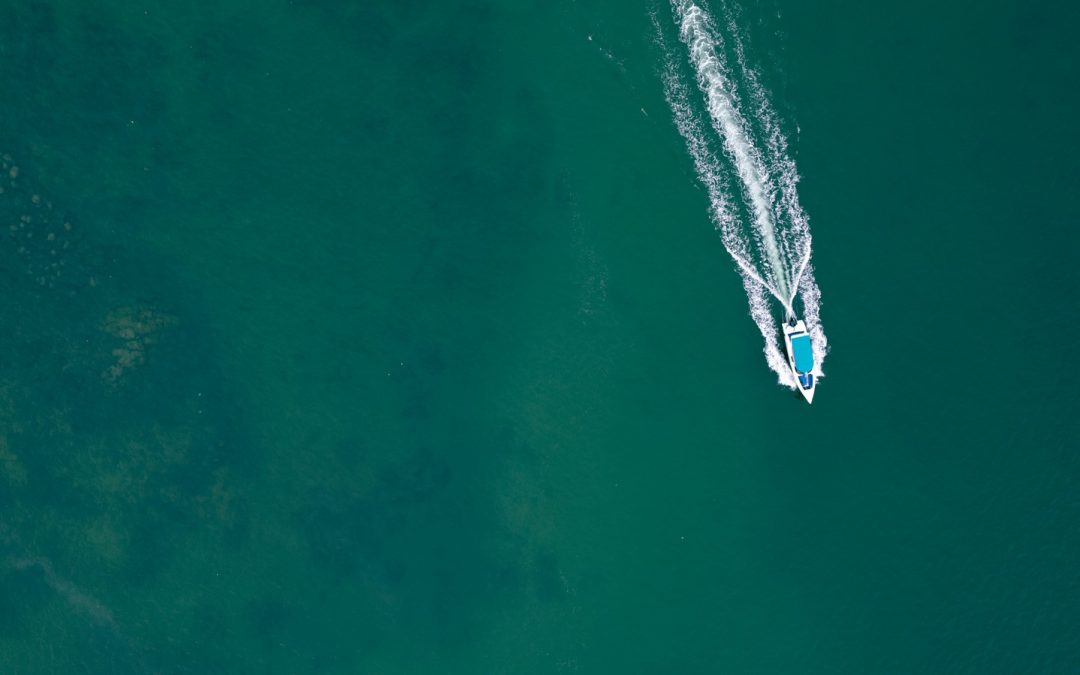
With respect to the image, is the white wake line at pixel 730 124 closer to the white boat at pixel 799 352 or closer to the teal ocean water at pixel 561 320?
the teal ocean water at pixel 561 320

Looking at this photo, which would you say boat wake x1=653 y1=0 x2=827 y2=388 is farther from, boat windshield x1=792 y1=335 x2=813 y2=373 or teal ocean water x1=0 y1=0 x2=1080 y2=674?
boat windshield x1=792 y1=335 x2=813 y2=373

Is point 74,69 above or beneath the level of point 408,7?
above

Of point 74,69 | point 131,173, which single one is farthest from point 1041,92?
point 74,69

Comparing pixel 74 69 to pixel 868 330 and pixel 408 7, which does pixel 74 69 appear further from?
pixel 868 330

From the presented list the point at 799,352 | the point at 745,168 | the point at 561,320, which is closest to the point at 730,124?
the point at 745,168

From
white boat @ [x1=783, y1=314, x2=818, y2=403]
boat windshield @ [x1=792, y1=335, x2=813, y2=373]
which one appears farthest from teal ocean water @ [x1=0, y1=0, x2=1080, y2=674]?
boat windshield @ [x1=792, y1=335, x2=813, y2=373]

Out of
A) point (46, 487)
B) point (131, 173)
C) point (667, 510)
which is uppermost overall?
point (131, 173)

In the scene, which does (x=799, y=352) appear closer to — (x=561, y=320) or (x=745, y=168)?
(x=745, y=168)
